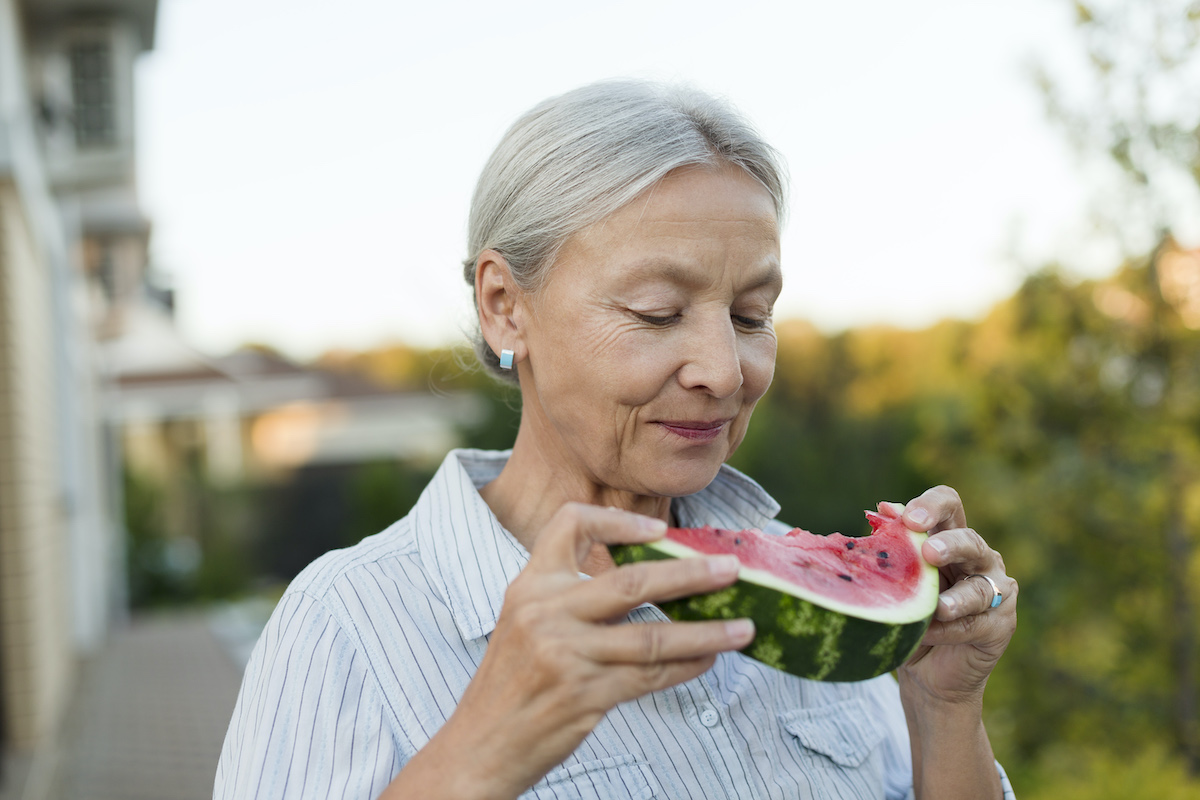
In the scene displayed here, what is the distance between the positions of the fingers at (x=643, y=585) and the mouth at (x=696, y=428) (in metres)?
0.55

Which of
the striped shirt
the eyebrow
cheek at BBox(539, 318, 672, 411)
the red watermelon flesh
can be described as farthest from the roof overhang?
the red watermelon flesh

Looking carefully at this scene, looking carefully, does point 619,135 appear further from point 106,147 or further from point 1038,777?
point 106,147

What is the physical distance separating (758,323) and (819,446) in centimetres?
1660

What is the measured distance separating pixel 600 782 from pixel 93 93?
1234 centimetres

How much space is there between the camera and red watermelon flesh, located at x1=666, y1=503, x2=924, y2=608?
168 cm

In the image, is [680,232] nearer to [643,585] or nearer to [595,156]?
[595,156]

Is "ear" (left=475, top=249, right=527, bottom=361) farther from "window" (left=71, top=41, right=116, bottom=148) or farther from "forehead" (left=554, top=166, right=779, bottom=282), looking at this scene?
"window" (left=71, top=41, right=116, bottom=148)

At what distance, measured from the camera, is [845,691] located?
7.45 ft

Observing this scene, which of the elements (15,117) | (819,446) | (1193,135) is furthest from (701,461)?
(819,446)

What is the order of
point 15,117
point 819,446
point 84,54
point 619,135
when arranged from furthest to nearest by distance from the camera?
point 819,446 → point 84,54 → point 15,117 → point 619,135

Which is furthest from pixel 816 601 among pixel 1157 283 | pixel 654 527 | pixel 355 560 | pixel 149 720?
pixel 149 720

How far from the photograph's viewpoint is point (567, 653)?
52.7 inches

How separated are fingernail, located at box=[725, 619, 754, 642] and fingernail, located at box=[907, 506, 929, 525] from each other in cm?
58

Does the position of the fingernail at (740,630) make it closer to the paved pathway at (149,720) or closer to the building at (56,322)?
the building at (56,322)
